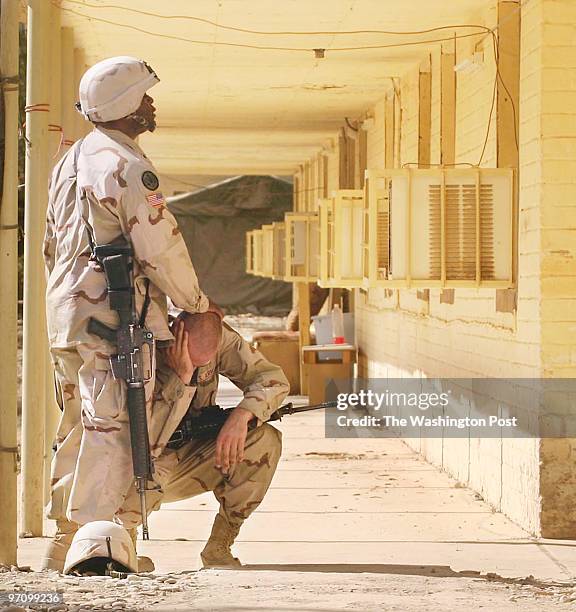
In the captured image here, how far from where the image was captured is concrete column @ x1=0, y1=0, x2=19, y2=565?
506 cm

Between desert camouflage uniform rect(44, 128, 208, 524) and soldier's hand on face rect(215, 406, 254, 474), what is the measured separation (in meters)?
0.36

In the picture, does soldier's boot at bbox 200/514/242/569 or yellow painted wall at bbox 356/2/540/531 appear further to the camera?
yellow painted wall at bbox 356/2/540/531

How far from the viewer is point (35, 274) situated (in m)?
6.23

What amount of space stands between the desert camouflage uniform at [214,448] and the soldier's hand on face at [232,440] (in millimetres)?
63

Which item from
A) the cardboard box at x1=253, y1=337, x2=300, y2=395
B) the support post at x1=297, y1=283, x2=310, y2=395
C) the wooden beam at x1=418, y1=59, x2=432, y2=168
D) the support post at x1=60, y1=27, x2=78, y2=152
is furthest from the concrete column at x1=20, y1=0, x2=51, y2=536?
the cardboard box at x1=253, y1=337, x2=300, y2=395

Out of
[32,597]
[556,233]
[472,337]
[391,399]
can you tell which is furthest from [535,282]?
[391,399]

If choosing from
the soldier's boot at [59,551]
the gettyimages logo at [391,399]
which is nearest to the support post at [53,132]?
the gettyimages logo at [391,399]

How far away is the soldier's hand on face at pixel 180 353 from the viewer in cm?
440

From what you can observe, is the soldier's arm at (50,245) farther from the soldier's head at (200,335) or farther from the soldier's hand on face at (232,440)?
the soldier's hand on face at (232,440)

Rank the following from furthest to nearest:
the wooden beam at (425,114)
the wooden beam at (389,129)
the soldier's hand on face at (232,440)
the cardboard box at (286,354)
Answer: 1. the cardboard box at (286,354)
2. the wooden beam at (389,129)
3. the wooden beam at (425,114)
4. the soldier's hand on face at (232,440)

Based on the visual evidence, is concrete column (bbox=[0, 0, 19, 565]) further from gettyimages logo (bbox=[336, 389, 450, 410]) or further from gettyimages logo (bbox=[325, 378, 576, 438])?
gettyimages logo (bbox=[336, 389, 450, 410])

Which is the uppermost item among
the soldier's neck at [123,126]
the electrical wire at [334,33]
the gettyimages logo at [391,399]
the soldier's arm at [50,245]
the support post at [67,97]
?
the electrical wire at [334,33]

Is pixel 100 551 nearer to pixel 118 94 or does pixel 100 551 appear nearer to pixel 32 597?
pixel 32 597

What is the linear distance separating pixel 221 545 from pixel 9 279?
141 cm
